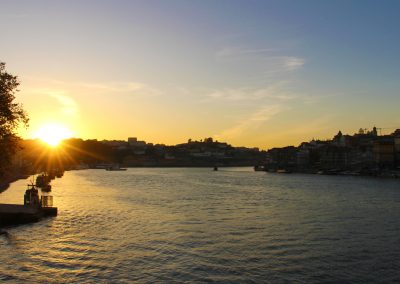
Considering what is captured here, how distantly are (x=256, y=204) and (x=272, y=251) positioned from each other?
29316 millimetres

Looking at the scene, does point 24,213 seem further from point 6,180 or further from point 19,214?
point 6,180

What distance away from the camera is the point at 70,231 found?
35906 mm

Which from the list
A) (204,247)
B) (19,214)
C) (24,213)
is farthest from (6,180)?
(204,247)

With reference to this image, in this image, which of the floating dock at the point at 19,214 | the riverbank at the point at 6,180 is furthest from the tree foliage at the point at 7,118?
the riverbank at the point at 6,180

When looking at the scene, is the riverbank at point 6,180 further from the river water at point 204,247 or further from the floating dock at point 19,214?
the river water at point 204,247

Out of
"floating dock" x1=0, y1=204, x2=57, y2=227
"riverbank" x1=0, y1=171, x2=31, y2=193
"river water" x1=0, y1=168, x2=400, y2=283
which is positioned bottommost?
"river water" x1=0, y1=168, x2=400, y2=283

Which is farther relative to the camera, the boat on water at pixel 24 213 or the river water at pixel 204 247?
the boat on water at pixel 24 213

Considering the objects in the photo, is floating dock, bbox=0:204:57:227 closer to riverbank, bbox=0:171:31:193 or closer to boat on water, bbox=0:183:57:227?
boat on water, bbox=0:183:57:227

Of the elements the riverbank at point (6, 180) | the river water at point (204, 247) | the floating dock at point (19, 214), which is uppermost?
the riverbank at point (6, 180)

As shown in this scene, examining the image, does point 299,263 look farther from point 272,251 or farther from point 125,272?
point 125,272

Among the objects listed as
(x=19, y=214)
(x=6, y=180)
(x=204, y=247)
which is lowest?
(x=204, y=247)

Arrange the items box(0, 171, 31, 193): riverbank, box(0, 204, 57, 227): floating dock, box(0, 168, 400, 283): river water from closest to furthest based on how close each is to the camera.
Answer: box(0, 168, 400, 283): river water, box(0, 204, 57, 227): floating dock, box(0, 171, 31, 193): riverbank

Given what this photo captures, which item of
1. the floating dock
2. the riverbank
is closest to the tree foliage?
the floating dock

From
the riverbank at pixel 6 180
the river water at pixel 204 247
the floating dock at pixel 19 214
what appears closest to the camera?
the river water at pixel 204 247
